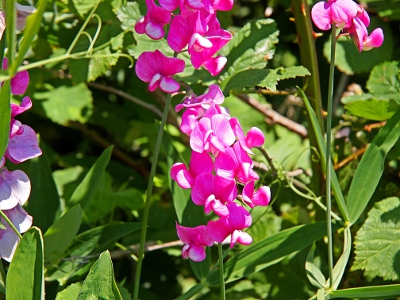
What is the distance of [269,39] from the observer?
43.9 inches

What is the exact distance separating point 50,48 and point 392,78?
0.80m

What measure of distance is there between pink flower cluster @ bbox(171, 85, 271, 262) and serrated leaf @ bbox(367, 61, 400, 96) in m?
0.55

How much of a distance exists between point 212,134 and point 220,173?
0.05 meters

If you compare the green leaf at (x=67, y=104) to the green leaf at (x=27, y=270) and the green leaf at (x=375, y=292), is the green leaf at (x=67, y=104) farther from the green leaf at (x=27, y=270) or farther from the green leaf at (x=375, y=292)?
the green leaf at (x=375, y=292)

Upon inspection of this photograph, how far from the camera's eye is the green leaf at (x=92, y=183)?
102 cm

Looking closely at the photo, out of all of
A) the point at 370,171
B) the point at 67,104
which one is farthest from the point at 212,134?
the point at 67,104

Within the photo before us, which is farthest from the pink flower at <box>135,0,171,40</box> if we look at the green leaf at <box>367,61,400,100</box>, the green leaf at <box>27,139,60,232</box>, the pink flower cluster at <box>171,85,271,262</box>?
the green leaf at <box>367,61,400,100</box>

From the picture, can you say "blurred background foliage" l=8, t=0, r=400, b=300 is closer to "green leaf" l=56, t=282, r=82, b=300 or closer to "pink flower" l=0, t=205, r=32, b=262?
"green leaf" l=56, t=282, r=82, b=300

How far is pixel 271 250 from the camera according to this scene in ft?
3.17

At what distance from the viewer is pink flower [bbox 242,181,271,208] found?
0.72 meters

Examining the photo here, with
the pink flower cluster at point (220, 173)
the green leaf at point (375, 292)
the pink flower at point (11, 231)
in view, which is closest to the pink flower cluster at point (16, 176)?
the pink flower at point (11, 231)

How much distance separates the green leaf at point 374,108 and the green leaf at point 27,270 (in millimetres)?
668

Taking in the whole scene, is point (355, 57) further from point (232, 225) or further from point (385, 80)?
point (232, 225)

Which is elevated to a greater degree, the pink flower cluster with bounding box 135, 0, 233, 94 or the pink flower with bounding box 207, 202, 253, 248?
the pink flower cluster with bounding box 135, 0, 233, 94
